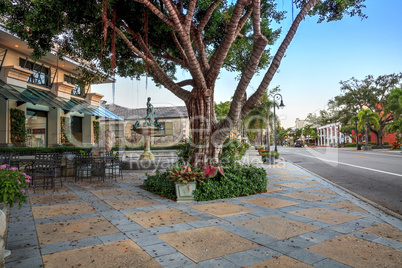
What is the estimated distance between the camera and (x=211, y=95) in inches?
315

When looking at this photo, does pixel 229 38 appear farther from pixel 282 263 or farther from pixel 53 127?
pixel 53 127

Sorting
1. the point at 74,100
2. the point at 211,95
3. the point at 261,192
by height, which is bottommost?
the point at 261,192

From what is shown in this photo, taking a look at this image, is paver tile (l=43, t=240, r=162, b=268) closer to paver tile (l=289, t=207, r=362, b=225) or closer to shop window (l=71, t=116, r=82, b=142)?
paver tile (l=289, t=207, r=362, b=225)

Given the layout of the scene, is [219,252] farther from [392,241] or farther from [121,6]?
[121,6]

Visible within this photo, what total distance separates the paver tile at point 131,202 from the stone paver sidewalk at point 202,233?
0.08 ft

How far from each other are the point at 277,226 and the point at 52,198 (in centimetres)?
574

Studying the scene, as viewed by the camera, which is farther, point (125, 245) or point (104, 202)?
point (104, 202)

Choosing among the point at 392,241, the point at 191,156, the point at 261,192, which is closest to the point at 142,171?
the point at 191,156

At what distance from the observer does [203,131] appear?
759 centimetres

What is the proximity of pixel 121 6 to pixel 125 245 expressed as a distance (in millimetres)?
7491

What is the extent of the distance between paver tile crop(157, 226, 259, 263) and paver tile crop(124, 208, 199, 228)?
2.03 feet

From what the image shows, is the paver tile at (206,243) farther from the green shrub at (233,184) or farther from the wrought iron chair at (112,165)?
the wrought iron chair at (112,165)

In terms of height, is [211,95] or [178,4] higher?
[178,4]

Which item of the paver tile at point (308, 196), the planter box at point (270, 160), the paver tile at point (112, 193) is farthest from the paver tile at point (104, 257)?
the planter box at point (270, 160)
